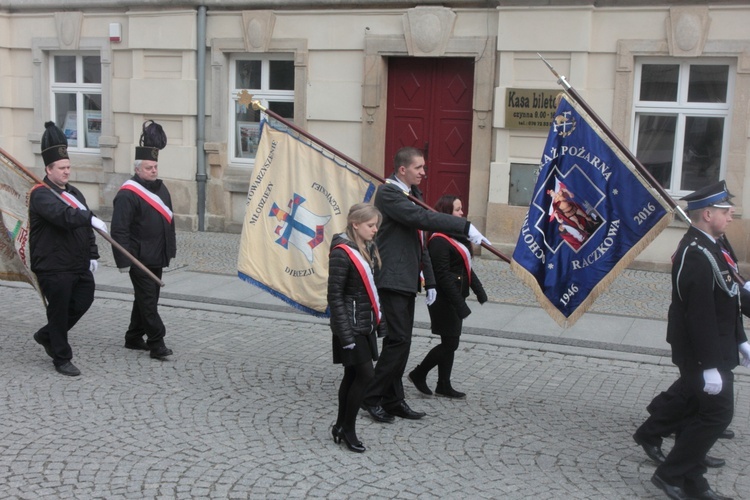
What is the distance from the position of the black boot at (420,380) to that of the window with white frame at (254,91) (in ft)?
26.6

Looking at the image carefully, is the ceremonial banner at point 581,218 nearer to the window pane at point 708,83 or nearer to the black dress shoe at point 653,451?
the black dress shoe at point 653,451

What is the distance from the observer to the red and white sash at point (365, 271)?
5.42 m

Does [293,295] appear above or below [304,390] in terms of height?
above

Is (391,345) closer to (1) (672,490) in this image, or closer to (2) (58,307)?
(1) (672,490)

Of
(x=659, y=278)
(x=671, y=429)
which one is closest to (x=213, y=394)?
(x=671, y=429)

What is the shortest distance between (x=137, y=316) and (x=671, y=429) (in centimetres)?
452

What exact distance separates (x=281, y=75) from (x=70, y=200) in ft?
24.0

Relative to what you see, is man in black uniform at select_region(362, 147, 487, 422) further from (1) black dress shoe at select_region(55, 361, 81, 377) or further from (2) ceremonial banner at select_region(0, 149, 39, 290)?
(2) ceremonial banner at select_region(0, 149, 39, 290)

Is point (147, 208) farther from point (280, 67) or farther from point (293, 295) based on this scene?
point (280, 67)

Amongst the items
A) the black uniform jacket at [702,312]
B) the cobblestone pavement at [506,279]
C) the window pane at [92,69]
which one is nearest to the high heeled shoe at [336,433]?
the black uniform jacket at [702,312]

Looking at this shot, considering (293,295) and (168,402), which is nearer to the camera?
(168,402)

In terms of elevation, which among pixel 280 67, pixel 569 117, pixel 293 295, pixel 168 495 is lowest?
pixel 168 495

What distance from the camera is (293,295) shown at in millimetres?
6758

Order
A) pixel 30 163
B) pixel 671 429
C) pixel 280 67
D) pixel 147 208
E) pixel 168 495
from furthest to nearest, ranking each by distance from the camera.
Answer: pixel 30 163
pixel 280 67
pixel 147 208
pixel 671 429
pixel 168 495
